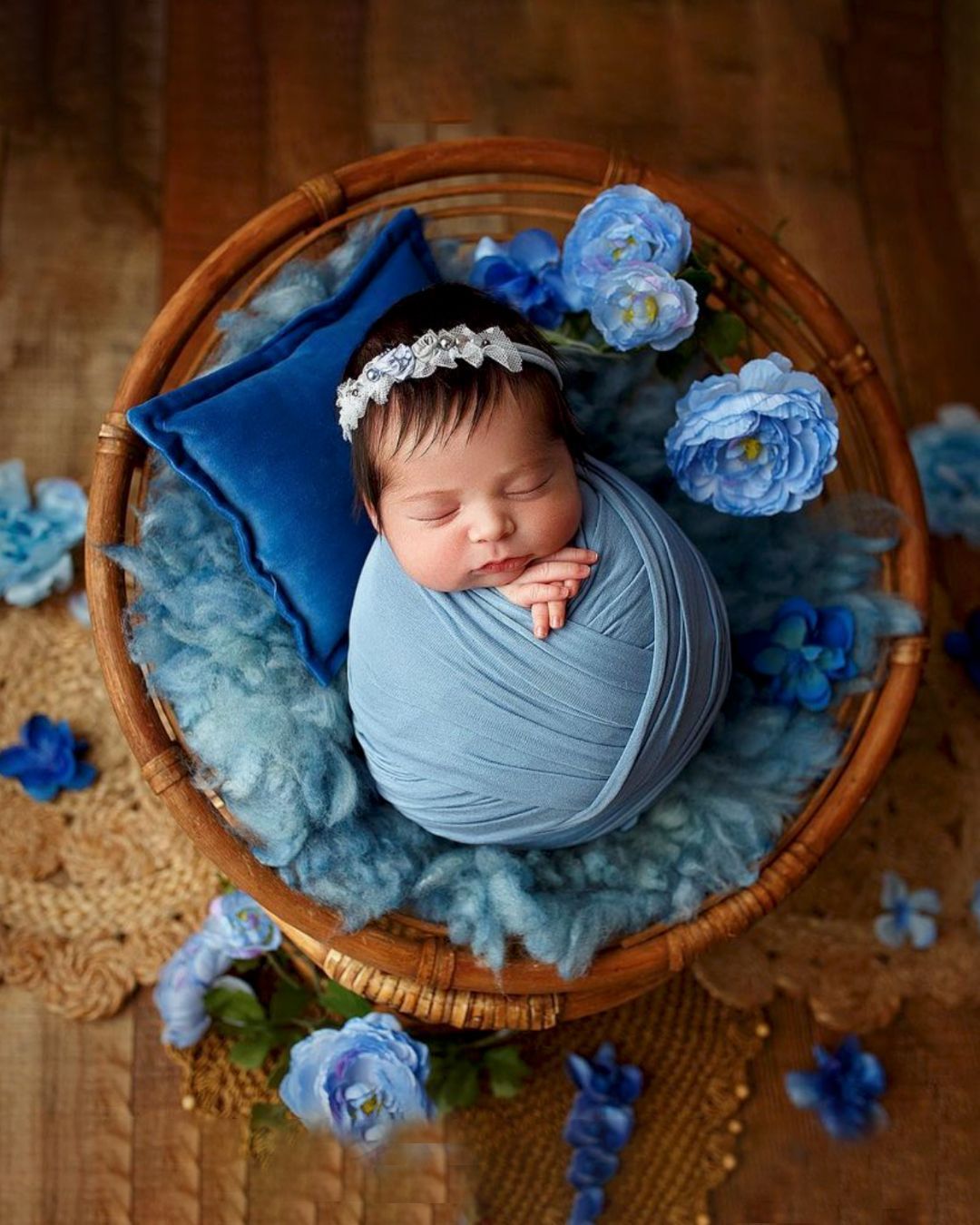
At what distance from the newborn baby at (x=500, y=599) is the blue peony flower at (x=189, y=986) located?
0.40 m

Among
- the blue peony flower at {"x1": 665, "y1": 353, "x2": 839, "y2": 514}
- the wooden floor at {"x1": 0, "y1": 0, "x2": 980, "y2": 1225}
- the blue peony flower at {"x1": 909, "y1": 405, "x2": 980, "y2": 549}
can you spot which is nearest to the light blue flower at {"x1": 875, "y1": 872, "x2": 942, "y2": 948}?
the wooden floor at {"x1": 0, "y1": 0, "x2": 980, "y2": 1225}

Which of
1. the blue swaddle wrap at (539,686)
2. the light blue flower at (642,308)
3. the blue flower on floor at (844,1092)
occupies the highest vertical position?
the light blue flower at (642,308)

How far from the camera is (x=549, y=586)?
1155 millimetres

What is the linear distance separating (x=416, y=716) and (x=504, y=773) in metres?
0.10

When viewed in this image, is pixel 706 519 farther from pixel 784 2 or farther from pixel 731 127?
pixel 784 2

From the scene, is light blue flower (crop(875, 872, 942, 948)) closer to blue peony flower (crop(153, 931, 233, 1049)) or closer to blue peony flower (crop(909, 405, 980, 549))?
blue peony flower (crop(909, 405, 980, 549))

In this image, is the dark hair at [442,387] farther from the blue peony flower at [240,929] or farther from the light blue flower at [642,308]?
the blue peony flower at [240,929]

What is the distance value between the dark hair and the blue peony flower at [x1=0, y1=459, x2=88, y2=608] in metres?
0.61

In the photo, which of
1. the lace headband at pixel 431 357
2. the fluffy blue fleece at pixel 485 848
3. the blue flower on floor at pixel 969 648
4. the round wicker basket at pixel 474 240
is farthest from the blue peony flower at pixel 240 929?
the blue flower on floor at pixel 969 648

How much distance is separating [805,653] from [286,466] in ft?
2.00

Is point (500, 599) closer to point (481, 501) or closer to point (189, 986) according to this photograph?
point (481, 501)

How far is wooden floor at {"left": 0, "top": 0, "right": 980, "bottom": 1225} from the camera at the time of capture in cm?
180

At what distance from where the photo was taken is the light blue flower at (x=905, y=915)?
1.58 meters

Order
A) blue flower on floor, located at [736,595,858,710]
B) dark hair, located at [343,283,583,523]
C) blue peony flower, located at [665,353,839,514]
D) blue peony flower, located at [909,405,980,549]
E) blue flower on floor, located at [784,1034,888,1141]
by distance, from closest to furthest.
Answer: dark hair, located at [343,283,583,523] < blue peony flower, located at [665,353,839,514] < blue flower on floor, located at [736,595,858,710] < blue flower on floor, located at [784,1034,888,1141] < blue peony flower, located at [909,405,980,549]
